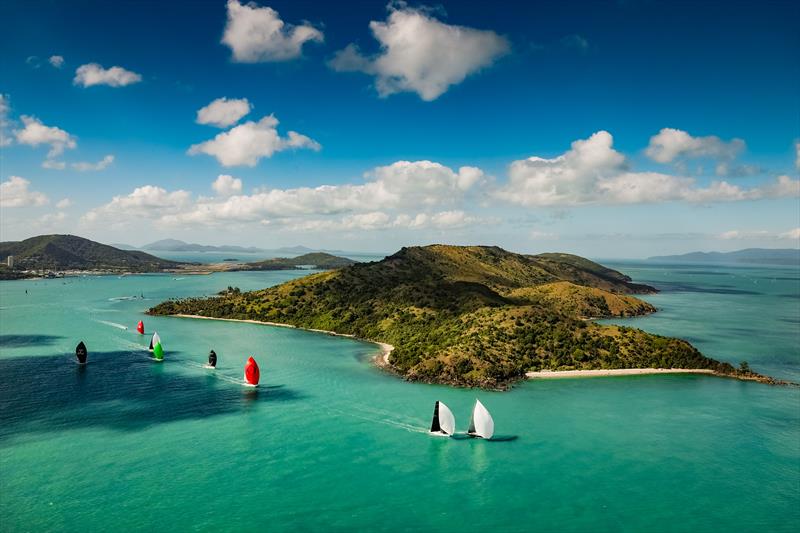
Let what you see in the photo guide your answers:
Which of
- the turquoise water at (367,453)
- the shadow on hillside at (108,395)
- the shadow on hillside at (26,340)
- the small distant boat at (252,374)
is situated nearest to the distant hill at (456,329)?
the turquoise water at (367,453)

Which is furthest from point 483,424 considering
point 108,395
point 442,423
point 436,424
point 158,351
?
point 158,351

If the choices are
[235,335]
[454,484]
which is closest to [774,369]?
[454,484]

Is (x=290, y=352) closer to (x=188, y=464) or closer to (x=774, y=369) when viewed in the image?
(x=188, y=464)

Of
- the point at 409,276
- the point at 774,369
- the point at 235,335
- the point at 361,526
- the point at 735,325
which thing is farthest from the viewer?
the point at 409,276

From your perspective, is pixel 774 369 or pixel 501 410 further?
pixel 774 369

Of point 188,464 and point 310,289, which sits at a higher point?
point 310,289

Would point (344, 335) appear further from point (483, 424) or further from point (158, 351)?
point (483, 424)
